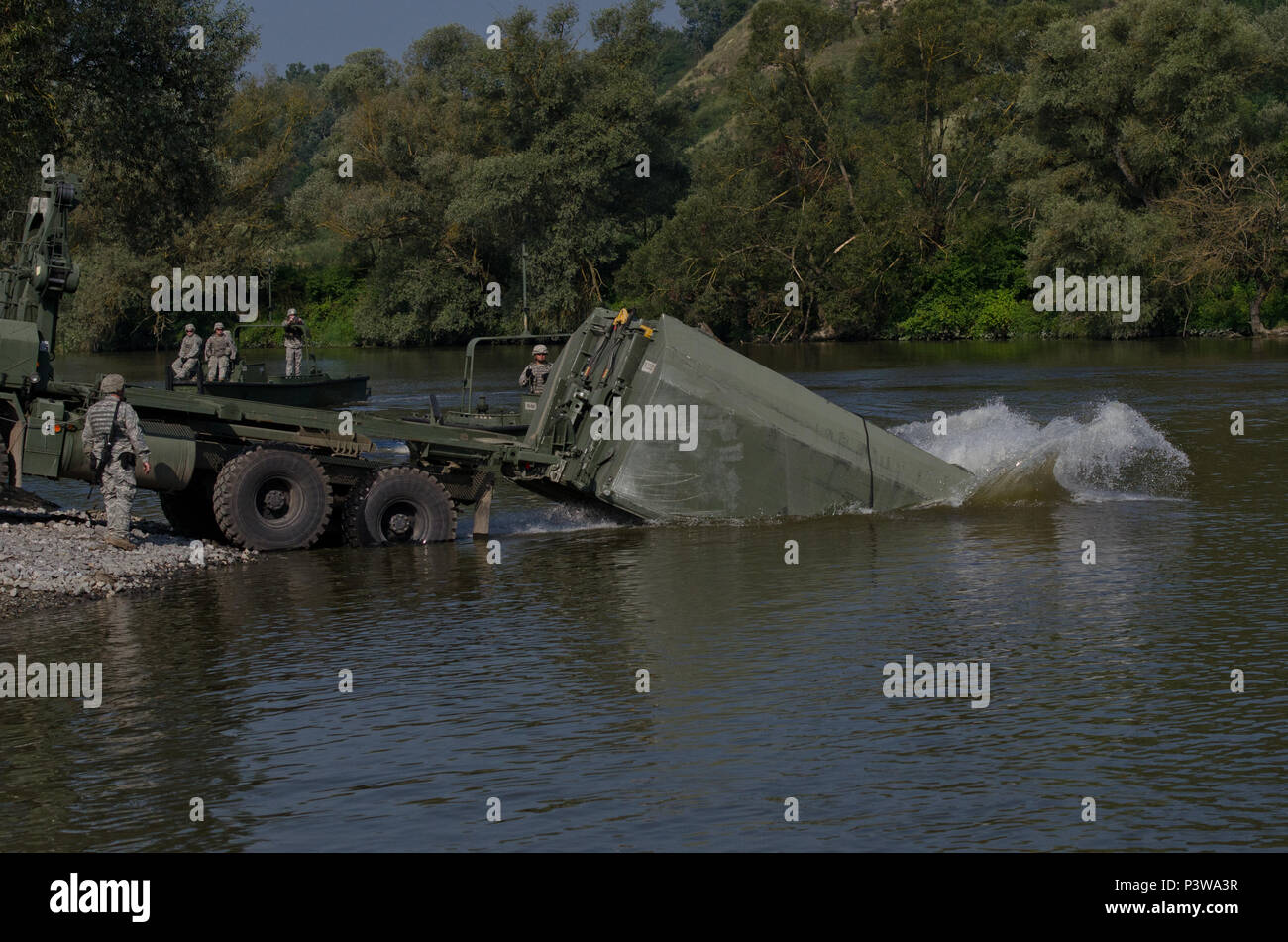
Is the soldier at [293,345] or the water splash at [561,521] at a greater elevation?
the soldier at [293,345]

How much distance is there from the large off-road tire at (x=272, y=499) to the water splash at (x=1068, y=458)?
9039mm

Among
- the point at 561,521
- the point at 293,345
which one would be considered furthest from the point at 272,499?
the point at 293,345

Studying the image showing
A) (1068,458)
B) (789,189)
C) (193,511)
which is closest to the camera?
(193,511)

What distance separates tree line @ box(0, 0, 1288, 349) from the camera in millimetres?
62125

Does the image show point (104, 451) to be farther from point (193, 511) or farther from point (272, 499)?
point (193, 511)

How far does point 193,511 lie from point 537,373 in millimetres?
5144

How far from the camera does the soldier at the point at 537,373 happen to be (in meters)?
22.4

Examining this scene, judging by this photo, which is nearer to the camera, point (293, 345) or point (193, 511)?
point (193, 511)

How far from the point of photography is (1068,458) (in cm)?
2442

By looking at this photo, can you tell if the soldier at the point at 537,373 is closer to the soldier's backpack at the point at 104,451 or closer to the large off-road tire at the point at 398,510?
the large off-road tire at the point at 398,510

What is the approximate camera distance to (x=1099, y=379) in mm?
44250

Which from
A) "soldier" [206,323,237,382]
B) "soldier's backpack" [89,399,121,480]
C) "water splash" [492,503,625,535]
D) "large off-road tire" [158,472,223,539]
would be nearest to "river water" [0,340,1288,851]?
"water splash" [492,503,625,535]

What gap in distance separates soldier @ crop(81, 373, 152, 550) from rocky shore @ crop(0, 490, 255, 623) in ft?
1.90

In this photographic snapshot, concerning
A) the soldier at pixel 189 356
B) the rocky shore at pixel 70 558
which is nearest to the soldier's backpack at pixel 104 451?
the rocky shore at pixel 70 558
